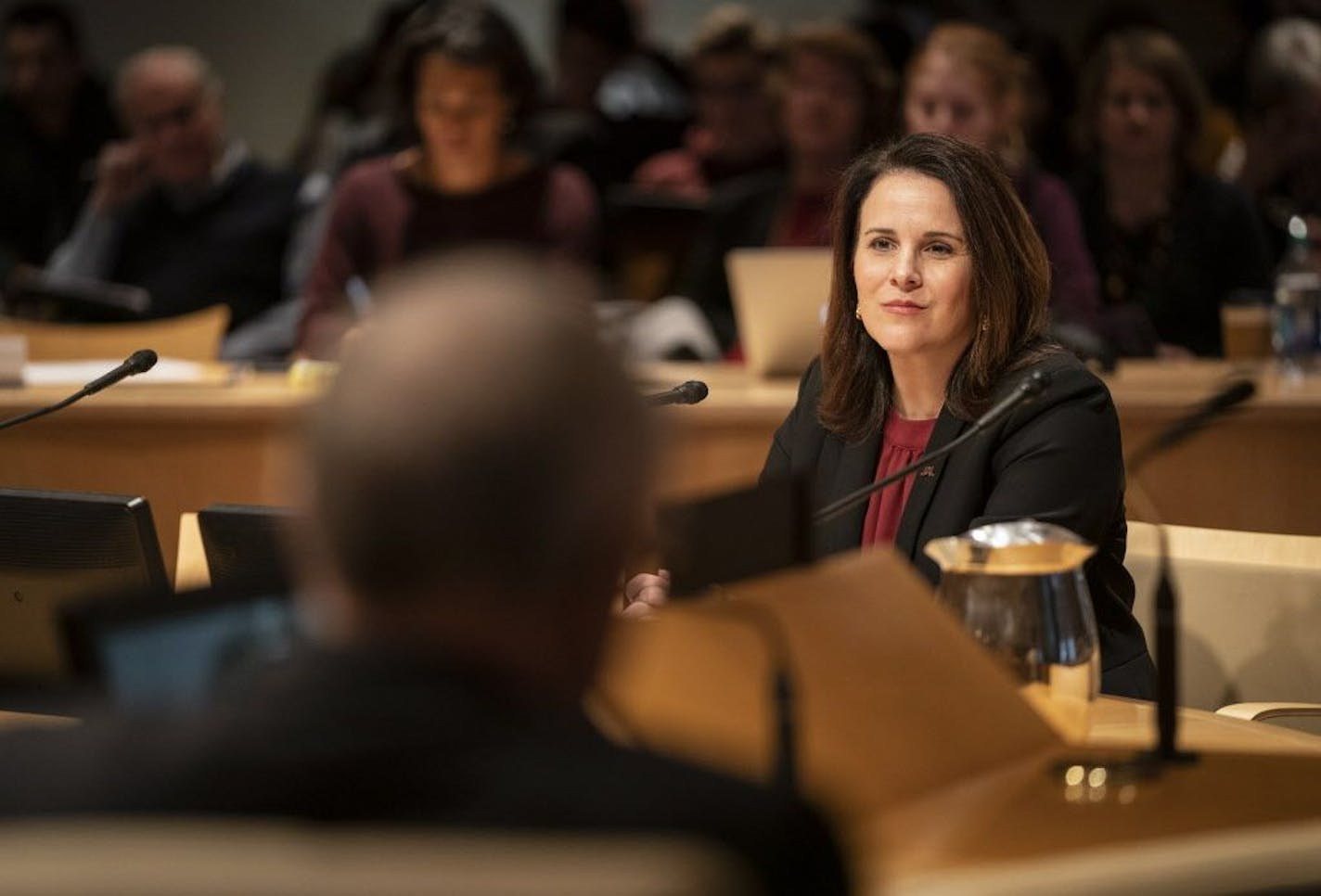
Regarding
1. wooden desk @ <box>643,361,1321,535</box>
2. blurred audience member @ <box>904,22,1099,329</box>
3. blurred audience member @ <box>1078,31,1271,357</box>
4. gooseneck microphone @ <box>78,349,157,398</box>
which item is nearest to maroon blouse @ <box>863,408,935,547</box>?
gooseneck microphone @ <box>78,349,157,398</box>

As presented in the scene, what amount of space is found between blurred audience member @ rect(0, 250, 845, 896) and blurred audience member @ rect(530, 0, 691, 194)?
565 cm

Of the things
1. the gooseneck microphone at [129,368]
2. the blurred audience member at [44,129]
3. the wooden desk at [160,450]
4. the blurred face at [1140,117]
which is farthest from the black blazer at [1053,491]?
the blurred audience member at [44,129]

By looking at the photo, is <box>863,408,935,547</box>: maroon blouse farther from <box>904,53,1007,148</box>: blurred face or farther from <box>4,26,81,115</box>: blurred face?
<box>4,26,81,115</box>: blurred face

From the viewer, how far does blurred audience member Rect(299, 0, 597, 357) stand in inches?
200

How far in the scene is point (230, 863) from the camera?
0.82 metres

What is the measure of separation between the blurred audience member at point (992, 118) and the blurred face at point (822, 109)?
0.27 m

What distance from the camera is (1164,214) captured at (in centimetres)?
537

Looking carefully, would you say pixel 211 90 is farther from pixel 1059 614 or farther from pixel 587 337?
pixel 587 337

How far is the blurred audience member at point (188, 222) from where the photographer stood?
6.22 m

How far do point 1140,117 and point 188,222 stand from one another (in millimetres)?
2895

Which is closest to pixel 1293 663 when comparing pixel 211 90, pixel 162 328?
pixel 162 328

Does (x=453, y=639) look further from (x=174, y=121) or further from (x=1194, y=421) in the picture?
(x=174, y=121)

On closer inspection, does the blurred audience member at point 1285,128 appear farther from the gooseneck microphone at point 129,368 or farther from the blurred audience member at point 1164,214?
the gooseneck microphone at point 129,368

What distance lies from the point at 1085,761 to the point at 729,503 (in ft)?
1.36
